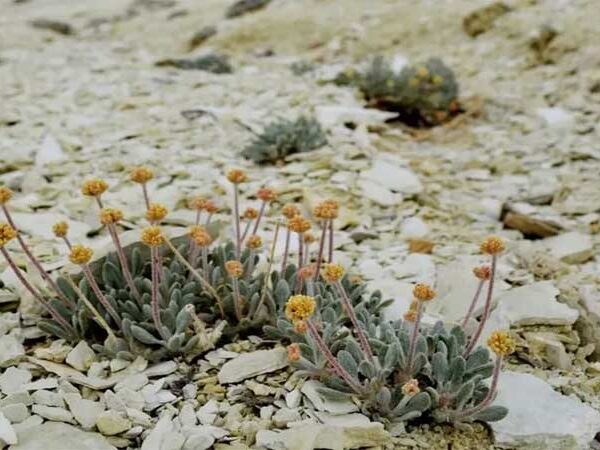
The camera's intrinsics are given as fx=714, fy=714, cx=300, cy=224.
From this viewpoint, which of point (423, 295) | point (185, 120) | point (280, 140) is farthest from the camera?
point (185, 120)

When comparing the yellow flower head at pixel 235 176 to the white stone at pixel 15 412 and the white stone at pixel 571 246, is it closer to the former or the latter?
the white stone at pixel 15 412

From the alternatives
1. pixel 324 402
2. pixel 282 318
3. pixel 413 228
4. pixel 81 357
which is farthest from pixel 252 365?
pixel 413 228

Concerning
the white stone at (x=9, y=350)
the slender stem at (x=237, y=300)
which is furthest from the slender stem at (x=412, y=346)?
the white stone at (x=9, y=350)

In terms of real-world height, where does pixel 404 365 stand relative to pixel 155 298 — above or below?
below

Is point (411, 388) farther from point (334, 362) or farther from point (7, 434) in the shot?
point (7, 434)

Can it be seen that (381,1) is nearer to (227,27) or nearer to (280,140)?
(227,27)

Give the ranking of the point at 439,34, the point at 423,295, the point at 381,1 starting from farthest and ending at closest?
the point at 381,1 → the point at 439,34 → the point at 423,295

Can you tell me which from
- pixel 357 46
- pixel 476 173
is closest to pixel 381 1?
pixel 357 46
